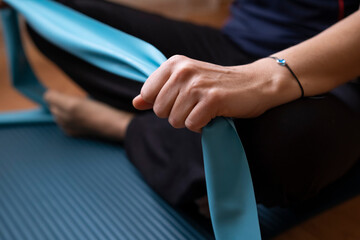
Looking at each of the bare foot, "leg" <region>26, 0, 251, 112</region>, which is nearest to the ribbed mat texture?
the bare foot

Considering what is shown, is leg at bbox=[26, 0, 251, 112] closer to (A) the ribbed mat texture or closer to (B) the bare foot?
(B) the bare foot

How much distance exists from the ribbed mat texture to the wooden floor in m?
0.26

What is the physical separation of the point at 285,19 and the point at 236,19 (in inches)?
6.6

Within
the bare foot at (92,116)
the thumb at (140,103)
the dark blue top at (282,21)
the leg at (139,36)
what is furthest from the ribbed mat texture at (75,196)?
the dark blue top at (282,21)

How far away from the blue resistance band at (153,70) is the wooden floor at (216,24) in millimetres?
244

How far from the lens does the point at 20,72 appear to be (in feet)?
3.78

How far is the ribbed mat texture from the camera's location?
733 millimetres

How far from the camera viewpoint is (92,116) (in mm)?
1016

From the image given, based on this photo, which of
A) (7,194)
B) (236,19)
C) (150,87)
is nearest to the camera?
(150,87)

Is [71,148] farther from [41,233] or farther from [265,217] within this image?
[265,217]

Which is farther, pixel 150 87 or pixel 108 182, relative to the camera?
pixel 108 182

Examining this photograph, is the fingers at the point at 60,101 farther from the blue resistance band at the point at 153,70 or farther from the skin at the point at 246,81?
the skin at the point at 246,81

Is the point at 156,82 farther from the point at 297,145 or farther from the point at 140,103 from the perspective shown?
the point at 297,145

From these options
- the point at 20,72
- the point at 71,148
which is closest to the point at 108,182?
the point at 71,148
